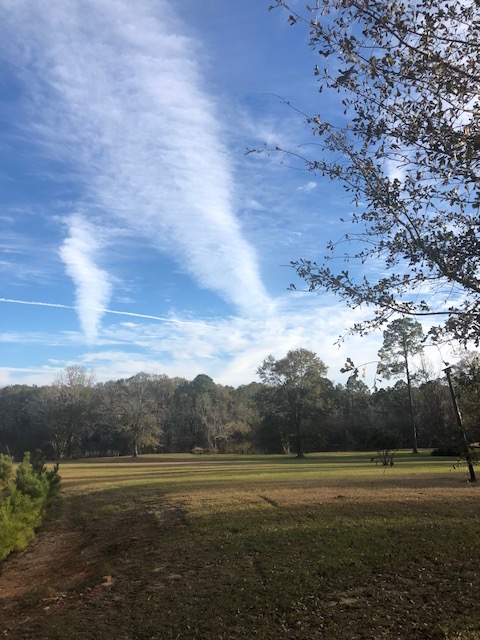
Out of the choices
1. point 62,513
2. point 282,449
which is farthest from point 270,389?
point 62,513

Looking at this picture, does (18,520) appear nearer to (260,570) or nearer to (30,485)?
(30,485)

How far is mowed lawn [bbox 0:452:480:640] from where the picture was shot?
616cm

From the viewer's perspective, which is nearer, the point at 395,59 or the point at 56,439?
the point at 395,59

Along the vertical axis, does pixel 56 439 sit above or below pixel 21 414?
below

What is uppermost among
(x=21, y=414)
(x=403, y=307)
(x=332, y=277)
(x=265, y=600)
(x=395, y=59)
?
(x=21, y=414)

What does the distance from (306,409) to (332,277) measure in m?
37.9

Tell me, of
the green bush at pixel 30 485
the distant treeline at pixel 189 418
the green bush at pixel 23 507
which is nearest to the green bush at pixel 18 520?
the green bush at pixel 23 507

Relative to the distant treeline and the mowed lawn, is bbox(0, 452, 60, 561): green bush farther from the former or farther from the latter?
the distant treeline

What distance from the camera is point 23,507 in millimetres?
13289

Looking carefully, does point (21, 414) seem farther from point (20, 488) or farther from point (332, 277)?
point (332, 277)

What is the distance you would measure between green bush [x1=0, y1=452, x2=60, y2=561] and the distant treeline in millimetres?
27473

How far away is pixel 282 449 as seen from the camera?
55.8 m

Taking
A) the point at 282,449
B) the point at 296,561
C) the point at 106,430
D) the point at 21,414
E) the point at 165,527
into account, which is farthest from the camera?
the point at 21,414

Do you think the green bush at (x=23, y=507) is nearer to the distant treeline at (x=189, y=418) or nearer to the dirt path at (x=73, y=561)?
the dirt path at (x=73, y=561)
